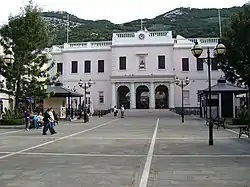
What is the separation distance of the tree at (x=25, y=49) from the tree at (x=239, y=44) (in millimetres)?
15472

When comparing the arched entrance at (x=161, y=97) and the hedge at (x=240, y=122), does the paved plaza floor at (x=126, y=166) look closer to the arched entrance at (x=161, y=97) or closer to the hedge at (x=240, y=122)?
the hedge at (x=240, y=122)

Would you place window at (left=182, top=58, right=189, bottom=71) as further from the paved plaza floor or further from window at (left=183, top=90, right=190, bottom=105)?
the paved plaza floor

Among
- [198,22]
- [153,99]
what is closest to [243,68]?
[153,99]

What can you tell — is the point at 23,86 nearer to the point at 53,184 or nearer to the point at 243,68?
the point at 243,68

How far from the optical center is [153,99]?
70.0m

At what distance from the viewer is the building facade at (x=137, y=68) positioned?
7081 cm

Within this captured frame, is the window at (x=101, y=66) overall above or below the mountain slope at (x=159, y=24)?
below

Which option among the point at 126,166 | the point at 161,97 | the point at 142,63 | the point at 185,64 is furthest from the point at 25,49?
the point at 161,97

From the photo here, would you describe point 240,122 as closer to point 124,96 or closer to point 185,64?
point 185,64

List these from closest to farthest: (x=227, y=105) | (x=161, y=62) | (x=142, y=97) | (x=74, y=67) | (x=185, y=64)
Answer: (x=227, y=105)
(x=161, y=62)
(x=185, y=64)
(x=74, y=67)
(x=142, y=97)

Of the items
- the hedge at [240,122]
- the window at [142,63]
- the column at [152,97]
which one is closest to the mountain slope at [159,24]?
the window at [142,63]

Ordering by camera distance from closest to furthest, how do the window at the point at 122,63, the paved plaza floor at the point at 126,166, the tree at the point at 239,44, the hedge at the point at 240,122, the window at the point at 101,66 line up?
the paved plaza floor at the point at 126,166 < the hedge at the point at 240,122 < the tree at the point at 239,44 < the window at the point at 122,63 < the window at the point at 101,66

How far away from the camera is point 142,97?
78.9 m

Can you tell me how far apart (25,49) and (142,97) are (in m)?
45.3
